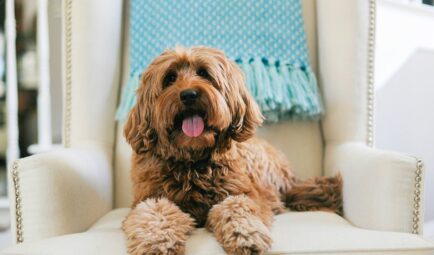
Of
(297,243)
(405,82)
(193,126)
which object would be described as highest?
(405,82)

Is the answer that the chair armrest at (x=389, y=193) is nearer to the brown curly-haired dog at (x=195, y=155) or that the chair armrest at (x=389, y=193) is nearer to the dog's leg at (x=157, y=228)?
the brown curly-haired dog at (x=195, y=155)

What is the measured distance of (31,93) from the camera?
2.83 meters

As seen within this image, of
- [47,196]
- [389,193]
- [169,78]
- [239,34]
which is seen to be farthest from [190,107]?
[239,34]

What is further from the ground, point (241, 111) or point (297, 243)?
point (241, 111)

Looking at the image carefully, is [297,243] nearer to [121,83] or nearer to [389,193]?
[389,193]

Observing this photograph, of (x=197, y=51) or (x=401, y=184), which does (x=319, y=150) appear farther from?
(x=197, y=51)

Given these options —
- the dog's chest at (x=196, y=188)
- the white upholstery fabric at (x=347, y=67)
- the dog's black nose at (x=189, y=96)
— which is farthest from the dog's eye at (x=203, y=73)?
the white upholstery fabric at (x=347, y=67)

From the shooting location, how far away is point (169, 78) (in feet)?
4.46

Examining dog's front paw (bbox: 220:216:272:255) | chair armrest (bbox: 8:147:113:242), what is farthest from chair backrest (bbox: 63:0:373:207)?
dog's front paw (bbox: 220:216:272:255)

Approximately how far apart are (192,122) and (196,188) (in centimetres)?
24

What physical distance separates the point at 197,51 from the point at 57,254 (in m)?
0.72

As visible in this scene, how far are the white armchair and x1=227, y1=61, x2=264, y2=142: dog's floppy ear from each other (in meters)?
0.32

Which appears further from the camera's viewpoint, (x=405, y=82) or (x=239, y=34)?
(x=405, y=82)

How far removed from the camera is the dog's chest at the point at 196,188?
139cm
